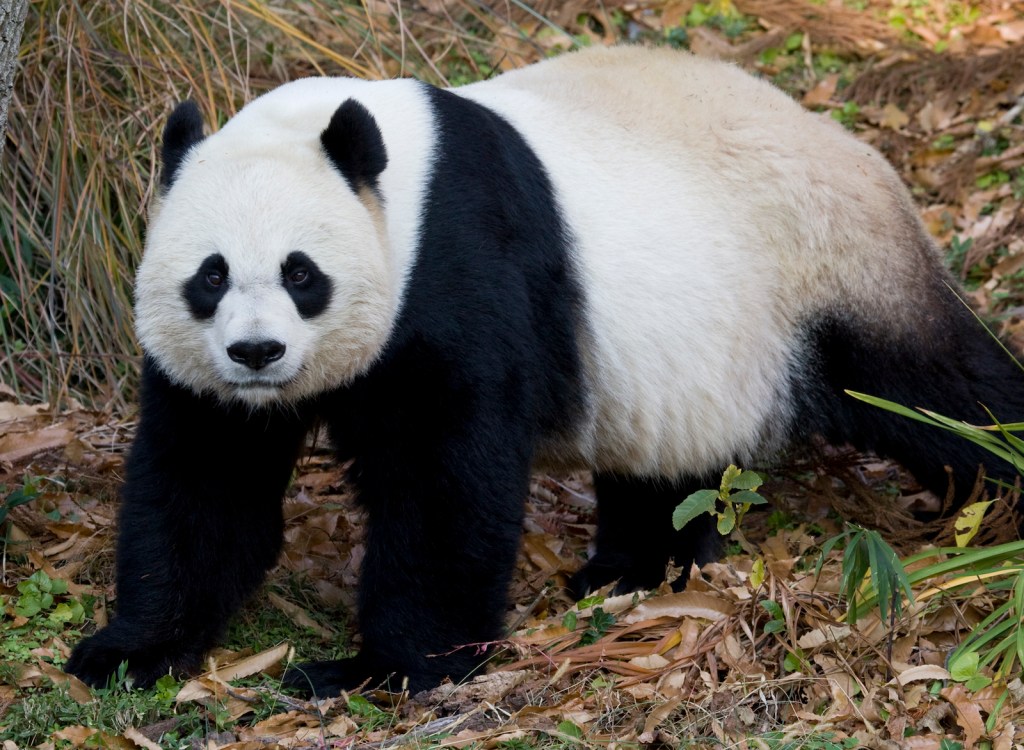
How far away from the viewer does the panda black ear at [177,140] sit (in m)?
4.04

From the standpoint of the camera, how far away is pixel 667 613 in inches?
169

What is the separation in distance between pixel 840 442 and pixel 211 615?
8.03 feet

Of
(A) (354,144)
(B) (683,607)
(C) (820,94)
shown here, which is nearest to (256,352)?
(A) (354,144)

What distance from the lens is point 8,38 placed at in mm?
4070

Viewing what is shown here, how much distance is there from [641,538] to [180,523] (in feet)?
6.84

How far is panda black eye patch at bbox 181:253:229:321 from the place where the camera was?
374 cm

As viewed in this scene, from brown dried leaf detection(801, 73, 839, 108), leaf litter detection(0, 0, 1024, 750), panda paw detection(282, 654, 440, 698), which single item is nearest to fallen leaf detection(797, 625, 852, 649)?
leaf litter detection(0, 0, 1024, 750)

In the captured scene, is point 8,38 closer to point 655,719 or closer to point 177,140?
point 177,140

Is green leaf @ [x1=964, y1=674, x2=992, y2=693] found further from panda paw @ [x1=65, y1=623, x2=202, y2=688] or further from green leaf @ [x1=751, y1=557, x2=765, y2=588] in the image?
panda paw @ [x1=65, y1=623, x2=202, y2=688]

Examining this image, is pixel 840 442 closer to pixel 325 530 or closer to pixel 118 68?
pixel 325 530

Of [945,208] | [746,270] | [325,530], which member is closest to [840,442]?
[746,270]

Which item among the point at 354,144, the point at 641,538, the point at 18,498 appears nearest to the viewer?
the point at 354,144

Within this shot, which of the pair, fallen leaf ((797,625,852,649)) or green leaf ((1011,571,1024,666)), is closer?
green leaf ((1011,571,1024,666))

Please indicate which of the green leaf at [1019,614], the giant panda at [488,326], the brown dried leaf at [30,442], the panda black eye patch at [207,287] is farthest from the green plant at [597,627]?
the brown dried leaf at [30,442]
